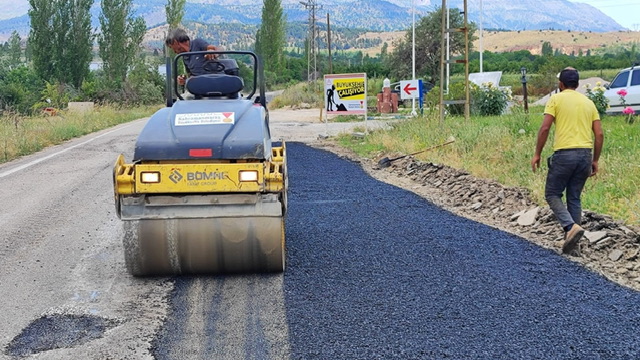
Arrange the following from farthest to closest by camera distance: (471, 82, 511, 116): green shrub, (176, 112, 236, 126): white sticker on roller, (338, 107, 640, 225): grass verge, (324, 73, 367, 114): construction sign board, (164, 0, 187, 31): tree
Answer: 1. (164, 0, 187, 31): tree
2. (471, 82, 511, 116): green shrub
3. (324, 73, 367, 114): construction sign board
4. (338, 107, 640, 225): grass verge
5. (176, 112, 236, 126): white sticker on roller

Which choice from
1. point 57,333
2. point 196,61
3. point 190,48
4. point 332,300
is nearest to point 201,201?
point 332,300

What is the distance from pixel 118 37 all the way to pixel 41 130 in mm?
34892

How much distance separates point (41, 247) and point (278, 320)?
348 centimetres

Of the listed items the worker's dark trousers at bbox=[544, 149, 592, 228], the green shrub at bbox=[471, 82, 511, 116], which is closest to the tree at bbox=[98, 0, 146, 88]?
the green shrub at bbox=[471, 82, 511, 116]

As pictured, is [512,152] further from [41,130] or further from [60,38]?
[60,38]

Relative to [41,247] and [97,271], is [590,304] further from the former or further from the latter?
[41,247]

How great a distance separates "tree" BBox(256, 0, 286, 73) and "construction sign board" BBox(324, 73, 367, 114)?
66.5m

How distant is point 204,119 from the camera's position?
641 cm

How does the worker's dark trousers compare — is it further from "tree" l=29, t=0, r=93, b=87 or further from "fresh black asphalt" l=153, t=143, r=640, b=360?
"tree" l=29, t=0, r=93, b=87

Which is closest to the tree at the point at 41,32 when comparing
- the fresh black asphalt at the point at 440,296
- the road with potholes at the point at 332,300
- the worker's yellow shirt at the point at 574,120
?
the road with potholes at the point at 332,300

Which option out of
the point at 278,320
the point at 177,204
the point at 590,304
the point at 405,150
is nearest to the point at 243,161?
the point at 177,204

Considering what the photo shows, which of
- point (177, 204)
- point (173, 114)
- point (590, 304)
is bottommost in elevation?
point (590, 304)

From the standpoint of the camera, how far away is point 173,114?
21.5 ft

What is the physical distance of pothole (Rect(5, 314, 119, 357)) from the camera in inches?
188
